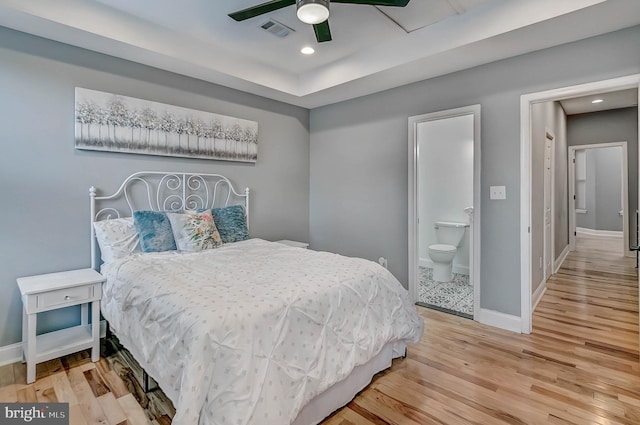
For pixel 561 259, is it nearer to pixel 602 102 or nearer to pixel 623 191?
pixel 623 191

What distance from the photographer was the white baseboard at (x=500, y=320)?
295 centimetres

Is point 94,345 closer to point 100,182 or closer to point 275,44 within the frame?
point 100,182

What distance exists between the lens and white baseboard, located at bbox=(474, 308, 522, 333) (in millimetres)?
2951

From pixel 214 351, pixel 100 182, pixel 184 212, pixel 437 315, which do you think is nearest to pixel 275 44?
pixel 184 212

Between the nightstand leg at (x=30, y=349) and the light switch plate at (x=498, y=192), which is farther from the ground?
the light switch plate at (x=498, y=192)

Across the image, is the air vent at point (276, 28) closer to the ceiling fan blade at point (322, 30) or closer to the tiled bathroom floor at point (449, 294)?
the ceiling fan blade at point (322, 30)

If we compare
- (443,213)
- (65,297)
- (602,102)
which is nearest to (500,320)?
(443,213)

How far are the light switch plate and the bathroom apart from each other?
1.42 metres

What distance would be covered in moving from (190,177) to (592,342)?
4.06 metres

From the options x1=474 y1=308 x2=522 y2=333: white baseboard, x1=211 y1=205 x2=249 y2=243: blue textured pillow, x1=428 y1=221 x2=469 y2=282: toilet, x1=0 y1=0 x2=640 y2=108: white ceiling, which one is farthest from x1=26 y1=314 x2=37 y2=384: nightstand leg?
x1=428 y1=221 x2=469 y2=282: toilet

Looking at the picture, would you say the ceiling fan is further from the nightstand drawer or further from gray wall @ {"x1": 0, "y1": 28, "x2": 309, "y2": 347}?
the nightstand drawer

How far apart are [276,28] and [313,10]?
3.59ft

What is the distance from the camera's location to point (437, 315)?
338cm

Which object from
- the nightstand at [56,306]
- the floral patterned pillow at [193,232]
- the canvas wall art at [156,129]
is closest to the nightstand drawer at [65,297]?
the nightstand at [56,306]
